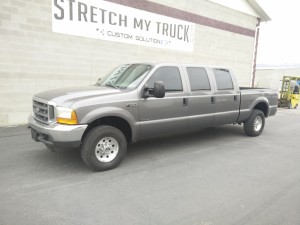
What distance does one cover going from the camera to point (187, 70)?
6.10m

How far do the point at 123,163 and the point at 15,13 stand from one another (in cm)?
554

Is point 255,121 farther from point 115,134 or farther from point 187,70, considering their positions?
point 115,134

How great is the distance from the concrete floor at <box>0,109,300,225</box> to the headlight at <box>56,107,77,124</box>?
906 mm

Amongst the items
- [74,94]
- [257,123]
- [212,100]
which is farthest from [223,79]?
[74,94]

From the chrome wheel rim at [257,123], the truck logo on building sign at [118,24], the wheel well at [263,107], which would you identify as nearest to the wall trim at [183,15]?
the truck logo on building sign at [118,24]

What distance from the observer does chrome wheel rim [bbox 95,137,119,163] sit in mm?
4707

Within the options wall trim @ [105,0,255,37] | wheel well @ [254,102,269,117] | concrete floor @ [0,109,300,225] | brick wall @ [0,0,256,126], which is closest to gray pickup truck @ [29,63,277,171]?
concrete floor @ [0,109,300,225]

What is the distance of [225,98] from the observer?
6840mm

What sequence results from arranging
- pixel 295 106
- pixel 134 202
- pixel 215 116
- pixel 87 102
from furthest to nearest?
pixel 295 106 < pixel 215 116 < pixel 87 102 < pixel 134 202

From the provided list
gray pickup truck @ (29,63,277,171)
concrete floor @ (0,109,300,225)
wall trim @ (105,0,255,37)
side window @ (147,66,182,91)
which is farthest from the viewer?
wall trim @ (105,0,255,37)

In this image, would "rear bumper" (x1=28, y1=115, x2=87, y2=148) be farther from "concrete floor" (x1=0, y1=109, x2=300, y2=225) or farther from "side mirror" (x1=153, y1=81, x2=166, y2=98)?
"side mirror" (x1=153, y1=81, x2=166, y2=98)

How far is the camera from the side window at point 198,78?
6137 mm

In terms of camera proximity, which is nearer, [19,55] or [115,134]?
[115,134]

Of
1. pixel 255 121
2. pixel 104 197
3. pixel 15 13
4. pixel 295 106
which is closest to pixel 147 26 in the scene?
pixel 15 13
